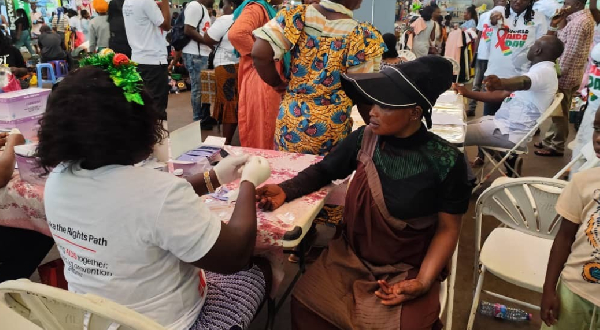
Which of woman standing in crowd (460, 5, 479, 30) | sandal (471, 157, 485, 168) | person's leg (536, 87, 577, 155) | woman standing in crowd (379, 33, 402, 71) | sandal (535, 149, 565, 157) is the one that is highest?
woman standing in crowd (460, 5, 479, 30)

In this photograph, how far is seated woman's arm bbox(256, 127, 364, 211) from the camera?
5.53 ft

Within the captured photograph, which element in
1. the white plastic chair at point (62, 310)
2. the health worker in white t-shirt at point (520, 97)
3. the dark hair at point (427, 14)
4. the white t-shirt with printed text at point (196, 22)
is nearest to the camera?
the white plastic chair at point (62, 310)

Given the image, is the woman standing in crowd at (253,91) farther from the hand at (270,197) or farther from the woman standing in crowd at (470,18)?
the woman standing in crowd at (470,18)

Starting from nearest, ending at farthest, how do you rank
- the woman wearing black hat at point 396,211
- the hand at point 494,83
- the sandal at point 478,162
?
the woman wearing black hat at point 396,211 < the hand at point 494,83 < the sandal at point 478,162

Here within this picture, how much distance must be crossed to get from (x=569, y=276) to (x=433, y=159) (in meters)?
0.57

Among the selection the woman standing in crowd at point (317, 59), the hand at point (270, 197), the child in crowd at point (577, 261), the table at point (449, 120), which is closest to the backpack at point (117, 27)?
the table at point (449, 120)

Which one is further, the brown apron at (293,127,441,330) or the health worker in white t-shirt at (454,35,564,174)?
the health worker in white t-shirt at (454,35,564,174)

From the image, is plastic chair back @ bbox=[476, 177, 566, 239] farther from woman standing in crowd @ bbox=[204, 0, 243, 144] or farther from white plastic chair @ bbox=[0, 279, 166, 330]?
woman standing in crowd @ bbox=[204, 0, 243, 144]

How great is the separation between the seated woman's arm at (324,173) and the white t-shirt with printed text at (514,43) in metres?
3.55

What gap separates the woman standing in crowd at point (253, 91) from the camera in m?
3.07

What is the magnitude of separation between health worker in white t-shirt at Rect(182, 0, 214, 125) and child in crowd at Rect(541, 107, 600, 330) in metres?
4.60

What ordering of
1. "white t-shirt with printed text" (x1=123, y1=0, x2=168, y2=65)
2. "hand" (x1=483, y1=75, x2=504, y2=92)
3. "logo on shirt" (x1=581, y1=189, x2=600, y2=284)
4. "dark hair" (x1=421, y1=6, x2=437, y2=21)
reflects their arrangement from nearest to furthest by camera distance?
"logo on shirt" (x1=581, y1=189, x2=600, y2=284) → "hand" (x1=483, y1=75, x2=504, y2=92) → "white t-shirt with printed text" (x1=123, y1=0, x2=168, y2=65) → "dark hair" (x1=421, y1=6, x2=437, y2=21)

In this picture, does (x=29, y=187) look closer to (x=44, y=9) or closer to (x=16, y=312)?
(x=16, y=312)

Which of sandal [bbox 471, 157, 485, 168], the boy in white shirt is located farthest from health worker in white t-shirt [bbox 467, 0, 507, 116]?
the boy in white shirt
